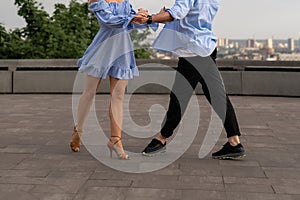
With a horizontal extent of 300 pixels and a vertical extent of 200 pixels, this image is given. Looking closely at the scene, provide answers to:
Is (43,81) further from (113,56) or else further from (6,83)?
(113,56)

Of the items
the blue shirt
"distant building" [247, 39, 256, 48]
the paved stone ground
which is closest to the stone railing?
the paved stone ground

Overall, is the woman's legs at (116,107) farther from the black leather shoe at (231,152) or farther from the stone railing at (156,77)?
the stone railing at (156,77)

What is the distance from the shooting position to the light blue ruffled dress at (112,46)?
4.22m

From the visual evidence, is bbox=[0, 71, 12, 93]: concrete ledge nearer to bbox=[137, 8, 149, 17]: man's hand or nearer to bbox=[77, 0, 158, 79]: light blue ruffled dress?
bbox=[77, 0, 158, 79]: light blue ruffled dress

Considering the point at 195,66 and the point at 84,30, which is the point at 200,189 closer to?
the point at 195,66

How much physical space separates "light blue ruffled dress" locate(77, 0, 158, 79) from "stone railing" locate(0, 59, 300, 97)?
5.07 meters

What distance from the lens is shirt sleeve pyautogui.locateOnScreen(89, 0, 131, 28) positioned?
4.18 meters

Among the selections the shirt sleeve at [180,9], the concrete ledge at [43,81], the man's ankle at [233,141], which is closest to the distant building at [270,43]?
the concrete ledge at [43,81]

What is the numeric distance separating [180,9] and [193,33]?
0.32 m

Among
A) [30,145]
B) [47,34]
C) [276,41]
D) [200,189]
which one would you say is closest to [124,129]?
[30,145]

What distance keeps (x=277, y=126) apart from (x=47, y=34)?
8.59m

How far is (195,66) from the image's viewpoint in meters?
4.49

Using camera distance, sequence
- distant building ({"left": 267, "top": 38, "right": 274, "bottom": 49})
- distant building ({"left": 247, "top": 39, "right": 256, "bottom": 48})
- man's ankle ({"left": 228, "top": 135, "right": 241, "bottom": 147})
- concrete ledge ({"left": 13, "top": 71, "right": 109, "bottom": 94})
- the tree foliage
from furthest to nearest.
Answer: distant building ({"left": 247, "top": 39, "right": 256, "bottom": 48}), distant building ({"left": 267, "top": 38, "right": 274, "bottom": 49}), the tree foliage, concrete ledge ({"left": 13, "top": 71, "right": 109, "bottom": 94}), man's ankle ({"left": 228, "top": 135, "right": 241, "bottom": 147})

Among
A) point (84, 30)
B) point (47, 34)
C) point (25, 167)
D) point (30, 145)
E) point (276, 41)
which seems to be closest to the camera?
point (25, 167)
